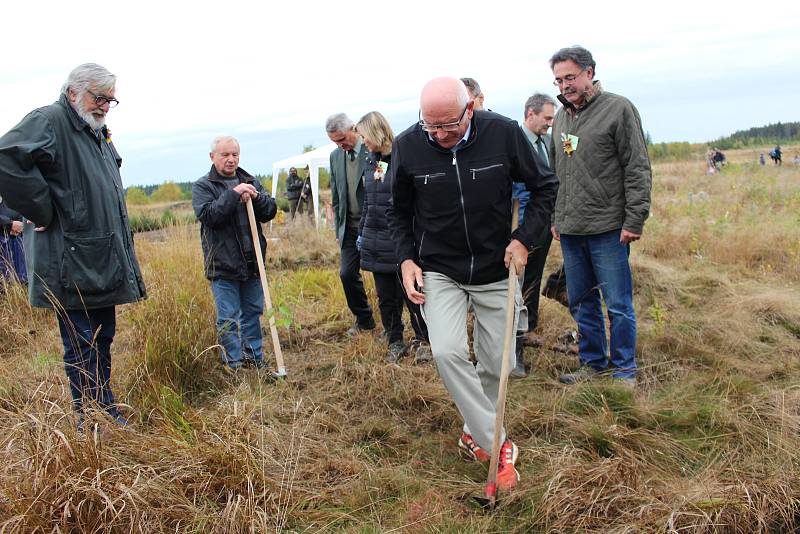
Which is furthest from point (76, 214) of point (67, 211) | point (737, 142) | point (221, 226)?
point (737, 142)

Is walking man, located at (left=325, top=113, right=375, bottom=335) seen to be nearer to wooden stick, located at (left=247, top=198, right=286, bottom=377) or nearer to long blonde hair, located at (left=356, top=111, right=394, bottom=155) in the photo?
long blonde hair, located at (left=356, top=111, right=394, bottom=155)

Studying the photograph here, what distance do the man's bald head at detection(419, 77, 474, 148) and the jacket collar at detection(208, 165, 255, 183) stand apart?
2.37 m

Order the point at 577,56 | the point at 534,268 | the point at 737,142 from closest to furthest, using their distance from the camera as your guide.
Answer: the point at 577,56 → the point at 534,268 → the point at 737,142

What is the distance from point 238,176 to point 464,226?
2.48 metres

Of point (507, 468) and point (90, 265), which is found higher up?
point (90, 265)

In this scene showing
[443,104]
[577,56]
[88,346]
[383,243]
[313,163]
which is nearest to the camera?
[443,104]

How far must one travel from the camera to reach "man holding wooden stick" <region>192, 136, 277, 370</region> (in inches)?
187

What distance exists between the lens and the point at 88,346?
3678 millimetres

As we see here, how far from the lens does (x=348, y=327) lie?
239 inches

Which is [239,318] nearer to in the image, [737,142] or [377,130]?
[377,130]

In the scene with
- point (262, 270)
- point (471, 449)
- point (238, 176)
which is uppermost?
point (238, 176)

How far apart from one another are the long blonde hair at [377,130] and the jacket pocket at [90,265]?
6.62 feet

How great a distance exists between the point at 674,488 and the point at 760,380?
5.96 feet

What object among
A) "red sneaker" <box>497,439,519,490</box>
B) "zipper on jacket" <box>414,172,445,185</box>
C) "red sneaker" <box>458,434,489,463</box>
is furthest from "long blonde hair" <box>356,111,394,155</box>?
"red sneaker" <box>497,439,519,490</box>
